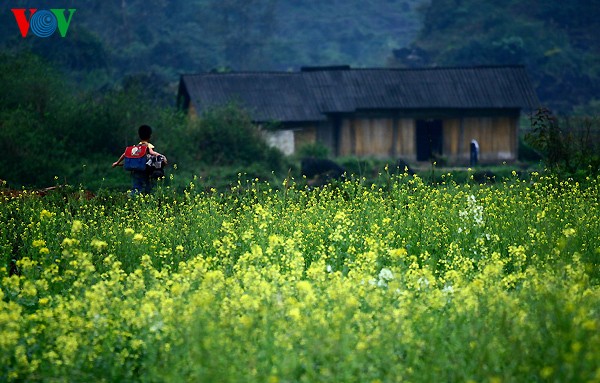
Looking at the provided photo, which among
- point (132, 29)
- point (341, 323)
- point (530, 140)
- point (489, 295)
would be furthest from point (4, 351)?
point (132, 29)

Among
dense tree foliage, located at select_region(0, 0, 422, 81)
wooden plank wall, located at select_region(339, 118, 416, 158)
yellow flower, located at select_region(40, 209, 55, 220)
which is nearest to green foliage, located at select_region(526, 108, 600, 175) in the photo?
yellow flower, located at select_region(40, 209, 55, 220)

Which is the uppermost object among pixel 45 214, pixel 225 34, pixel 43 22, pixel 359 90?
pixel 225 34

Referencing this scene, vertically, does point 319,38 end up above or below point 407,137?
above

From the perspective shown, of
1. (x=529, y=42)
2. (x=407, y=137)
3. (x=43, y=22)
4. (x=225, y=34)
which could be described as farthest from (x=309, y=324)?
(x=225, y=34)

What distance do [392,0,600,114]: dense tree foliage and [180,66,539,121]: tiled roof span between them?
40.4ft

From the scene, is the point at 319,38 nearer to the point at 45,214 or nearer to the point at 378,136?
the point at 378,136

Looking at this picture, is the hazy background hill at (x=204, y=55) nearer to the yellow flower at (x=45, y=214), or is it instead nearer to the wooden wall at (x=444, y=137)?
the wooden wall at (x=444, y=137)

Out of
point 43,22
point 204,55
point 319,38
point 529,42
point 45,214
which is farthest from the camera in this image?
point 319,38

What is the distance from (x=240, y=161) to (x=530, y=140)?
1347cm

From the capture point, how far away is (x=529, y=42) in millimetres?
50719

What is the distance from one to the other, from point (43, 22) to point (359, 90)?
2078cm

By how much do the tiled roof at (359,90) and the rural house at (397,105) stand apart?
4 cm

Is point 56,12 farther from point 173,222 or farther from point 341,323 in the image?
point 341,323

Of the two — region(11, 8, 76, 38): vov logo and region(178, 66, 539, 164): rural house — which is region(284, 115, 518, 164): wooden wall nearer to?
region(178, 66, 539, 164): rural house
